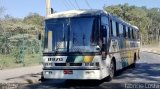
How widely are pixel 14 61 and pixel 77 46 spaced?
13969 millimetres

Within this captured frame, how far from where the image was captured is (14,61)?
92.0 ft

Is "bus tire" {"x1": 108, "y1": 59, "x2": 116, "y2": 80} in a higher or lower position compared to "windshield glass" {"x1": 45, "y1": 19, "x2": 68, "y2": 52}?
lower

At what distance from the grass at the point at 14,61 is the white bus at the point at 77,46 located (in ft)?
32.3

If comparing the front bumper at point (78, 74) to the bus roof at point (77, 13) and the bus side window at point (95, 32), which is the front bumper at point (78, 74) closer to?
the bus side window at point (95, 32)

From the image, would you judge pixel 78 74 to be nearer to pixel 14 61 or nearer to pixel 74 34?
pixel 74 34

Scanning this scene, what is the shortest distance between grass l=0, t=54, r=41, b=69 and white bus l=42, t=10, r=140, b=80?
9.84 m

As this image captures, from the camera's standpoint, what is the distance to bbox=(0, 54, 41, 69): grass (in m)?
25.3

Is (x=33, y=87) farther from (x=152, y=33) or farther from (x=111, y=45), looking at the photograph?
(x=152, y=33)

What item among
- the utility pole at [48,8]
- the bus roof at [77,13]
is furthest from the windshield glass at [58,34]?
the utility pole at [48,8]

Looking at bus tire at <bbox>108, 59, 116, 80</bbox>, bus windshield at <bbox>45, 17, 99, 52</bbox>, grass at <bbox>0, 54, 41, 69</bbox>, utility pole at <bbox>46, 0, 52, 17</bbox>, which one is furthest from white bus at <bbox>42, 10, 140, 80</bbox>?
grass at <bbox>0, 54, 41, 69</bbox>

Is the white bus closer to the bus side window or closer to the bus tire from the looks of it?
the bus side window

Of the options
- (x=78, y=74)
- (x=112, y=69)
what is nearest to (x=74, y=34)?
(x=78, y=74)

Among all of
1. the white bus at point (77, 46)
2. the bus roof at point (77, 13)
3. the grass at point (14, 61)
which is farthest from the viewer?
the grass at point (14, 61)

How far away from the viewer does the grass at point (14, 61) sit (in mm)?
25281
